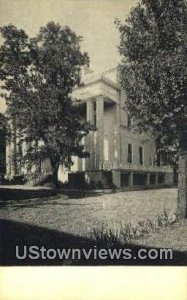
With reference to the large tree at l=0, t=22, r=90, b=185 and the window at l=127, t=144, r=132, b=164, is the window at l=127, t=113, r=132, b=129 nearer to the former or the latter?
the window at l=127, t=144, r=132, b=164

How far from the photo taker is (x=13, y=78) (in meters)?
8.59

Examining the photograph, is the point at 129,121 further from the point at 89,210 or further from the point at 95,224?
the point at 95,224

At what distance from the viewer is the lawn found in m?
6.06

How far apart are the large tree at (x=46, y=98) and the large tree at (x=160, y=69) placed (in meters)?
1.22

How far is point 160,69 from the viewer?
22.7 feet

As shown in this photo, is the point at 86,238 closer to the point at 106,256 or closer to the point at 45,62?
the point at 106,256

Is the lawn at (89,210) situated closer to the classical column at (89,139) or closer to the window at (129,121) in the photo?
the classical column at (89,139)

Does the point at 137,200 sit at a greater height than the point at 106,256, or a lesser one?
greater

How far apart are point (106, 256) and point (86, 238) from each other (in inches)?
17.7

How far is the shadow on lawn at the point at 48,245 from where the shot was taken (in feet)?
17.4

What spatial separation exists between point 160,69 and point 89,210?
2.63 meters

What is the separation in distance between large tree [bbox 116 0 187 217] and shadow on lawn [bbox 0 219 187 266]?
194 cm

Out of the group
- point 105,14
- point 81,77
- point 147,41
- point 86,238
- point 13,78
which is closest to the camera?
point 86,238

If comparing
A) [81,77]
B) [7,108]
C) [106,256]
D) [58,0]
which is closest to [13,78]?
[7,108]
